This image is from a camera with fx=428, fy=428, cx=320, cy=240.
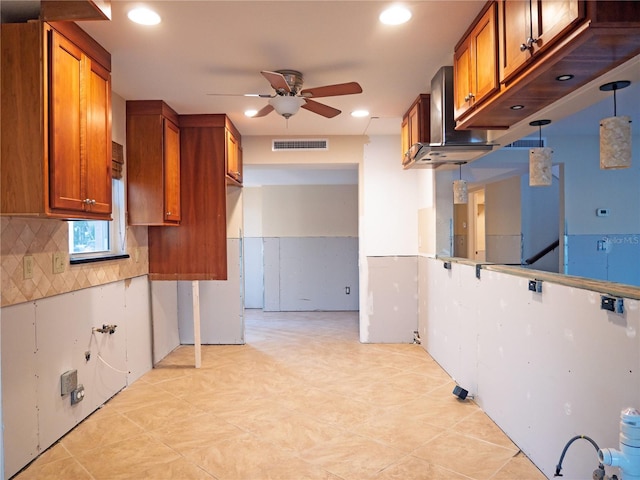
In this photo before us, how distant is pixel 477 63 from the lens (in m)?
2.39

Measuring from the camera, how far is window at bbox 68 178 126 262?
3.22m

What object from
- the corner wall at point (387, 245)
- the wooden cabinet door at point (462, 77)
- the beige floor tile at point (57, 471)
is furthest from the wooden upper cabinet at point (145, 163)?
the wooden cabinet door at point (462, 77)

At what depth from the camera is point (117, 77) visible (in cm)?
332

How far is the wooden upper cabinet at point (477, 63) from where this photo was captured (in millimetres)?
2162

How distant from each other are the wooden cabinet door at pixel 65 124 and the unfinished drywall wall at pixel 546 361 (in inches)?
104

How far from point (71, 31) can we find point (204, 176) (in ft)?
6.84

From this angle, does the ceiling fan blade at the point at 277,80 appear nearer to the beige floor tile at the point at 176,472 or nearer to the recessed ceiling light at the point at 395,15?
the recessed ceiling light at the point at 395,15

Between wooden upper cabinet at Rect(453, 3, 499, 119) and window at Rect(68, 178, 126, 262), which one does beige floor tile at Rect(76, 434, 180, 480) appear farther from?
wooden upper cabinet at Rect(453, 3, 499, 119)

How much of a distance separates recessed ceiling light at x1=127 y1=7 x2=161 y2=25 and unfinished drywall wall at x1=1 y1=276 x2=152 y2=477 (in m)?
1.74

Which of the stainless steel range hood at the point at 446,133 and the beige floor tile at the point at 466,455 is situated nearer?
the beige floor tile at the point at 466,455

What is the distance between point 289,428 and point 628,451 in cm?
204

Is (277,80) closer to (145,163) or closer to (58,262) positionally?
(145,163)

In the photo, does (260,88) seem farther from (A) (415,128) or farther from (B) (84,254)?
(B) (84,254)

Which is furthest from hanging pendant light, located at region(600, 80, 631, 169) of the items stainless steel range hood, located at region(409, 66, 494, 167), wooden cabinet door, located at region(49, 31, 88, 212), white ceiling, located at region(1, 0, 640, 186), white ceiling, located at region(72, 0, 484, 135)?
wooden cabinet door, located at region(49, 31, 88, 212)
